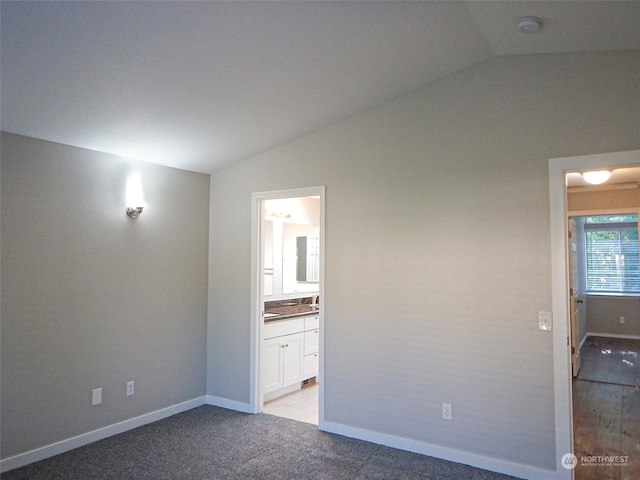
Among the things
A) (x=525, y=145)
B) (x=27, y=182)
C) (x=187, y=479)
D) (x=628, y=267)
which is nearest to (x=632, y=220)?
(x=628, y=267)

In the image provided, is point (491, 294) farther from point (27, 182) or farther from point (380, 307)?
point (27, 182)

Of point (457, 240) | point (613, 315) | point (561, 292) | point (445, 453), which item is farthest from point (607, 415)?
point (613, 315)

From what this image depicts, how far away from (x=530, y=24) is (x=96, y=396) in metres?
3.98

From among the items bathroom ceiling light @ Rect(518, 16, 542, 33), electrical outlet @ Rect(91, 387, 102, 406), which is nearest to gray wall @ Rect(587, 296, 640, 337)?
bathroom ceiling light @ Rect(518, 16, 542, 33)

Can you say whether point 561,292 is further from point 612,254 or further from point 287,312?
point 612,254

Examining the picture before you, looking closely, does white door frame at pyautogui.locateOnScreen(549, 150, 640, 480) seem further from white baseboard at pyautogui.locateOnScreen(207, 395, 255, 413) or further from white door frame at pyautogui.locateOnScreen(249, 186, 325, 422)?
white baseboard at pyautogui.locateOnScreen(207, 395, 255, 413)

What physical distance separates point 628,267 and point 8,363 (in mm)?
10048

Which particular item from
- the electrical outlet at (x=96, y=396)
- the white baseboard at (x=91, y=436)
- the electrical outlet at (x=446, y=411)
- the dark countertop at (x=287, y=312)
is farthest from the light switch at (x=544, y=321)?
the electrical outlet at (x=96, y=396)

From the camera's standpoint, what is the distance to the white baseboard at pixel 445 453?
291 centimetres

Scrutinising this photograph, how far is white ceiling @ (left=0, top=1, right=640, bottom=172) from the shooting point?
2.21m

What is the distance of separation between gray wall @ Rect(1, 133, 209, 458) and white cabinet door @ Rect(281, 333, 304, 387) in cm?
86

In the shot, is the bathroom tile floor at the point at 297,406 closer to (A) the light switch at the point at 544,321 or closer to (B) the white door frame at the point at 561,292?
(B) the white door frame at the point at 561,292

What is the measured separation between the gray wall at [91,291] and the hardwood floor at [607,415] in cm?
345

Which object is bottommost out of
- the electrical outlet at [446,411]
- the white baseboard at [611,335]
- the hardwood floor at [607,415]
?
the hardwood floor at [607,415]
